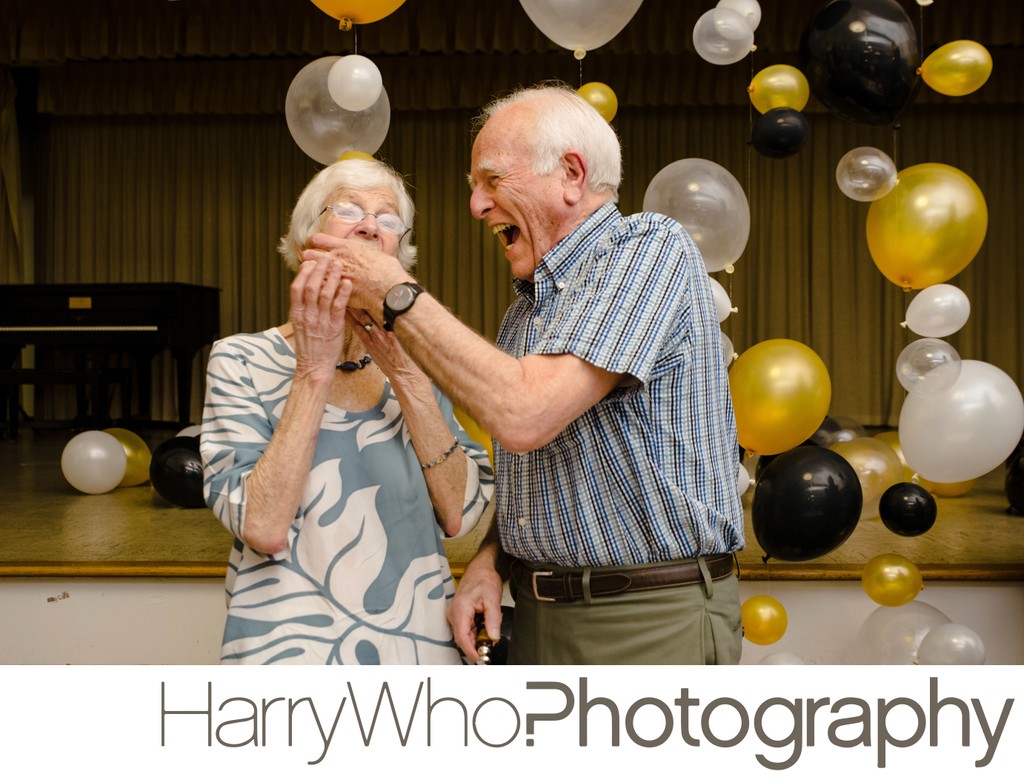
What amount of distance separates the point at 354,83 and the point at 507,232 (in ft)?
3.81

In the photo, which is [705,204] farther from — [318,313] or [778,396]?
[318,313]

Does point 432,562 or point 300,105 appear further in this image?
point 300,105

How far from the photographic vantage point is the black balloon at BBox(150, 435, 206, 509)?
3465 mm

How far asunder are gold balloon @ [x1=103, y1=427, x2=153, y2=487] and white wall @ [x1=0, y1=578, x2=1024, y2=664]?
1654 millimetres

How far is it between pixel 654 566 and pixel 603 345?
36 centimetres

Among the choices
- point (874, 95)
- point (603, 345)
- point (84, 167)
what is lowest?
point (603, 345)

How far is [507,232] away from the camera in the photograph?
55.6 inches

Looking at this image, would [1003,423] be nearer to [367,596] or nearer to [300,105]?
[367,596]

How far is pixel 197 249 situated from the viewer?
9.10 meters

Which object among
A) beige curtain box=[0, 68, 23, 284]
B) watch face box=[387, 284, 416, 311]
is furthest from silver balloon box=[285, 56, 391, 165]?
beige curtain box=[0, 68, 23, 284]

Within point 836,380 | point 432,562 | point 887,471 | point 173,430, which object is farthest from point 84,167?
point 432,562

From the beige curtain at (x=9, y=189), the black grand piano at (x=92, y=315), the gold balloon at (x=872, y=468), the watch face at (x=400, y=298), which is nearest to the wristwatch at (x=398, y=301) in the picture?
the watch face at (x=400, y=298)

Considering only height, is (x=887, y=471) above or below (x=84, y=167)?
below

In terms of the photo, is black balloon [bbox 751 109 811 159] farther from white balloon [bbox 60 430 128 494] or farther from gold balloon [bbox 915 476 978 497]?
white balloon [bbox 60 430 128 494]
